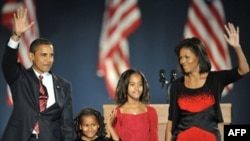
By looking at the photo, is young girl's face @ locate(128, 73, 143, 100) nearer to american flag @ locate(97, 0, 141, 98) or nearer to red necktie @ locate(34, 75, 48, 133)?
red necktie @ locate(34, 75, 48, 133)

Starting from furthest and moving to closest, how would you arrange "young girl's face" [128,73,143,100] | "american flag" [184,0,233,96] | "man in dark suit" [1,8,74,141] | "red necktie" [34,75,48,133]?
"american flag" [184,0,233,96] → "young girl's face" [128,73,143,100] → "red necktie" [34,75,48,133] → "man in dark suit" [1,8,74,141]

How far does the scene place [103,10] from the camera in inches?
→ 225

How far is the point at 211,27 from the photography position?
5.70 metres

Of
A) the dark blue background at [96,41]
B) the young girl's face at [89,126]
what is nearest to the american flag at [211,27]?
the dark blue background at [96,41]

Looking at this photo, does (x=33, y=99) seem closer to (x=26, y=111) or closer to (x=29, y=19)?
(x=26, y=111)

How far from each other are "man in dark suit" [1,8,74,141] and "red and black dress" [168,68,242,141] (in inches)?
32.4

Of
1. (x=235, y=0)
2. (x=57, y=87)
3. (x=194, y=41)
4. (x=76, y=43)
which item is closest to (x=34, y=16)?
(x=76, y=43)

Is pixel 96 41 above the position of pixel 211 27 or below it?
below

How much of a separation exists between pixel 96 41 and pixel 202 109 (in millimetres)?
3200

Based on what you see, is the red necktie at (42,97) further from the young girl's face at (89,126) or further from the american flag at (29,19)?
the american flag at (29,19)

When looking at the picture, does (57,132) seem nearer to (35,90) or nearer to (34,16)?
(35,90)

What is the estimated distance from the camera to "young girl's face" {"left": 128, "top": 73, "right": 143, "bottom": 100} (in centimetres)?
330

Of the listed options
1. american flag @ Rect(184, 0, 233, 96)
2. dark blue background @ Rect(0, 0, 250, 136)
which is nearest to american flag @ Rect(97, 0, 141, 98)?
dark blue background @ Rect(0, 0, 250, 136)

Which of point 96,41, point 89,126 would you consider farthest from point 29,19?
point 89,126
